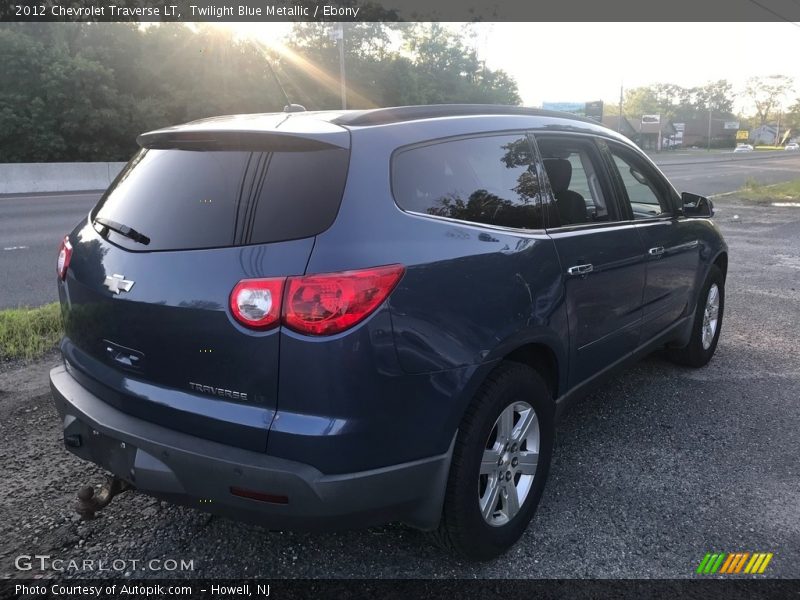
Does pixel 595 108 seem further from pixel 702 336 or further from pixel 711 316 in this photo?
pixel 702 336

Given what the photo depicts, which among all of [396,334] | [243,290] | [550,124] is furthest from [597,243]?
[243,290]

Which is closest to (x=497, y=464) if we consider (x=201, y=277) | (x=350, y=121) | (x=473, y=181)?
(x=473, y=181)

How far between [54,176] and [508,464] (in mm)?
22850

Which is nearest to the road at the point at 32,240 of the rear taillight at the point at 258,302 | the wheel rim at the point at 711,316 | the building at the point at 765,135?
the rear taillight at the point at 258,302

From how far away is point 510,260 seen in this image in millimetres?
2703

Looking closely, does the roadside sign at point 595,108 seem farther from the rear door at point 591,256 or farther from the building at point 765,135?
the building at point 765,135

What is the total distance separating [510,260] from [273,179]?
1.00 m

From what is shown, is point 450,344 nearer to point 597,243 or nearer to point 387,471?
point 387,471

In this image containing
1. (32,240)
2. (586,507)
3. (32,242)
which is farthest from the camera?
(32,240)

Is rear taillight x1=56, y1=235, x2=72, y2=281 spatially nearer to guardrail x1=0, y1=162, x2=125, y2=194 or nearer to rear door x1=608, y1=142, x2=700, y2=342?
rear door x1=608, y1=142, x2=700, y2=342

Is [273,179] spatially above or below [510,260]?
above

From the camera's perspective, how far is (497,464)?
106 inches

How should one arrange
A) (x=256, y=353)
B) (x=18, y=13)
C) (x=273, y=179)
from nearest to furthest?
1. (x=256, y=353)
2. (x=273, y=179)
3. (x=18, y=13)

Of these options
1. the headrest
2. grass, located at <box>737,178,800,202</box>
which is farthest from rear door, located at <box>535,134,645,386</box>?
grass, located at <box>737,178,800,202</box>
